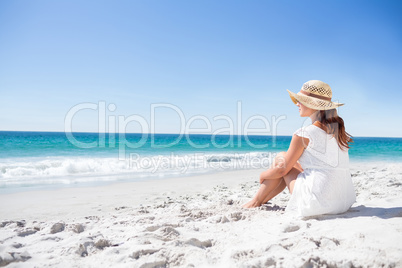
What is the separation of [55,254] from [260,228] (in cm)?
188

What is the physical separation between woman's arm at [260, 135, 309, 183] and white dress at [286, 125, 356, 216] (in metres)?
0.06

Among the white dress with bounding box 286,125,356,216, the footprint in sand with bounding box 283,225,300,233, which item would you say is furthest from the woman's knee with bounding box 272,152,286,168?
the footprint in sand with bounding box 283,225,300,233

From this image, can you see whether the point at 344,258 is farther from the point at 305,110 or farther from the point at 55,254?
the point at 55,254

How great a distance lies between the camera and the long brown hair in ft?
8.56

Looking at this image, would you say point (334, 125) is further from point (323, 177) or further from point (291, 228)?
point (291, 228)

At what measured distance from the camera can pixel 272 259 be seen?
183 centimetres

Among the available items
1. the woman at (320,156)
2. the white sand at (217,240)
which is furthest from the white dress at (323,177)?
the white sand at (217,240)

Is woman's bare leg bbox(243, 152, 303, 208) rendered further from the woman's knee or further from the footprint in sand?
the footprint in sand

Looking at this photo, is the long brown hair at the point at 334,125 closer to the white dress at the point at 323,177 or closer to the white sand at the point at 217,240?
the white dress at the point at 323,177

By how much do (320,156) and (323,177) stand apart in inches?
8.4

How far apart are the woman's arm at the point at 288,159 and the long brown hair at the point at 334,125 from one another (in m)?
0.25

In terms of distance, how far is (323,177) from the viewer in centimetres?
263

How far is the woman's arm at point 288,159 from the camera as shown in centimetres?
265

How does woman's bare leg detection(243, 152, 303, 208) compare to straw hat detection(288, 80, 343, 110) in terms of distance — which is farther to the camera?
woman's bare leg detection(243, 152, 303, 208)
